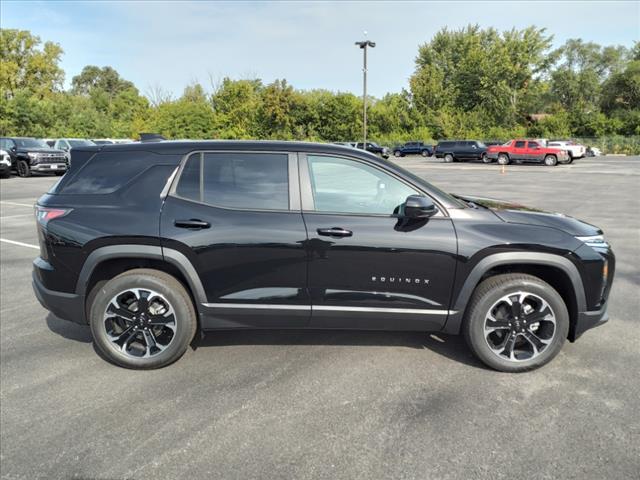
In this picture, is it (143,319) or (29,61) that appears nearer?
(143,319)

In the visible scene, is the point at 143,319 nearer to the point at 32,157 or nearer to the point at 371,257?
the point at 371,257

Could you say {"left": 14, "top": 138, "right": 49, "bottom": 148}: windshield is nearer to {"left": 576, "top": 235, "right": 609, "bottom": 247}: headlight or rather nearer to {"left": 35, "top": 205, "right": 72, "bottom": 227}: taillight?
{"left": 35, "top": 205, "right": 72, "bottom": 227}: taillight

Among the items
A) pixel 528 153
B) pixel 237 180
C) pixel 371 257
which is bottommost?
pixel 371 257

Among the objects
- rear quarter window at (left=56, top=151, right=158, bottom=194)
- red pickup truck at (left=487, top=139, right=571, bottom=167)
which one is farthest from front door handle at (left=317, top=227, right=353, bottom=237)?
red pickup truck at (left=487, top=139, right=571, bottom=167)

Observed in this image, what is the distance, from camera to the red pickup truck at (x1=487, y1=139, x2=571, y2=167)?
3161cm

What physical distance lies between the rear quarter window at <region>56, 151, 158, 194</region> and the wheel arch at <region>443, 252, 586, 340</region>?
8.35 ft

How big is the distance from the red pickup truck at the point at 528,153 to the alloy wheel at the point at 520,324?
32.1 m

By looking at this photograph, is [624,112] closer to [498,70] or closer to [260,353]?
[498,70]

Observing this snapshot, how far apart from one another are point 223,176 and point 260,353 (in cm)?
146

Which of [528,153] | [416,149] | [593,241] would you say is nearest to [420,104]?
[416,149]

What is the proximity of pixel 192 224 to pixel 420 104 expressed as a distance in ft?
205

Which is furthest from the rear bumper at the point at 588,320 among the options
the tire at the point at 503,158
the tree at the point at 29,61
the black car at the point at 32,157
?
the tree at the point at 29,61

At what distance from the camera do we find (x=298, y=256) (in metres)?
3.37

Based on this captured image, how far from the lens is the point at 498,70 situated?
5866cm
